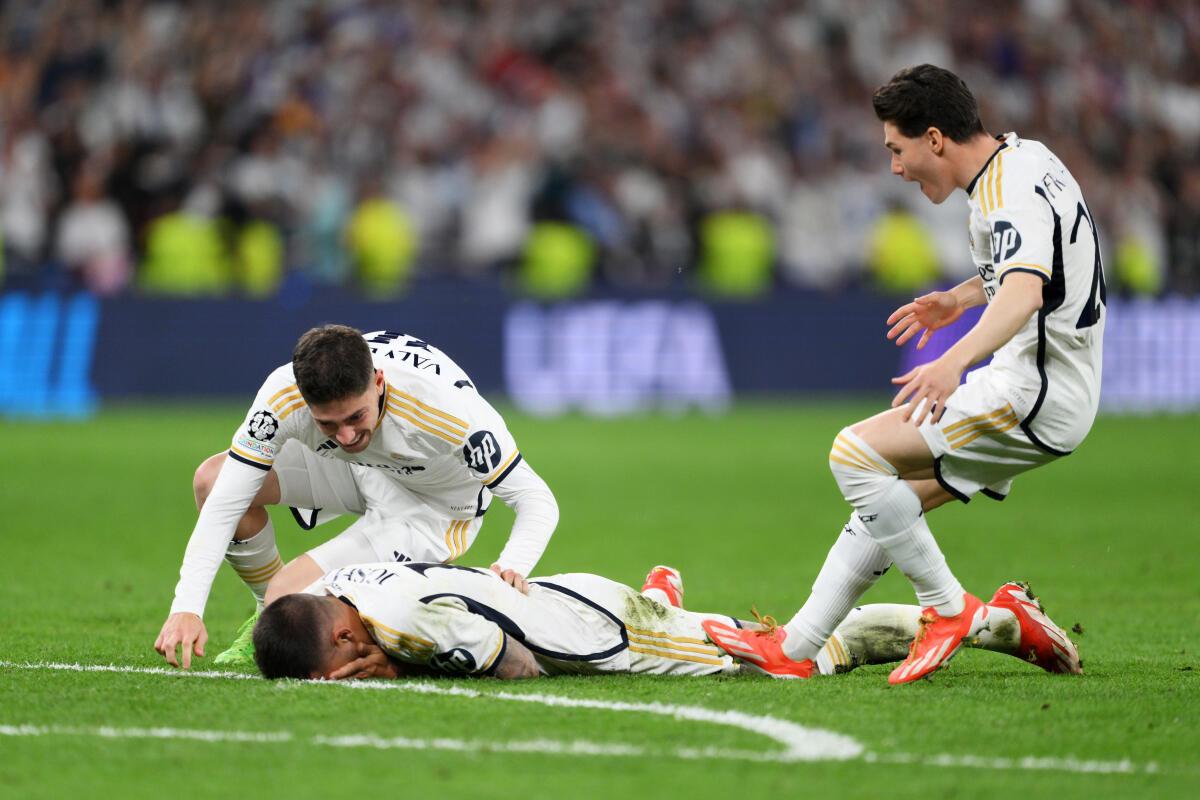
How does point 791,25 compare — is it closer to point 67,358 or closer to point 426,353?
point 67,358

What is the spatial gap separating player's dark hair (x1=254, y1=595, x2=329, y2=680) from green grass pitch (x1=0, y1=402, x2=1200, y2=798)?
132 mm

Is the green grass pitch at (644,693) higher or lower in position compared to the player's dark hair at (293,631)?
lower

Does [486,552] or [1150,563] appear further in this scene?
[486,552]

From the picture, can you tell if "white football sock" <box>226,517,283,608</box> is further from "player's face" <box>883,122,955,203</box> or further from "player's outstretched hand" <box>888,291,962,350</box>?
"player's face" <box>883,122,955,203</box>

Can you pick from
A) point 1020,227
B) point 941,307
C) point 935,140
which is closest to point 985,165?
point 935,140

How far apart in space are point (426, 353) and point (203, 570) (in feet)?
3.53

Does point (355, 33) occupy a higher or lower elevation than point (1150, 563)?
higher

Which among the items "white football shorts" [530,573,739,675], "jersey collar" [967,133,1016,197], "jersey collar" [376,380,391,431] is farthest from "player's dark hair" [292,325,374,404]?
"jersey collar" [967,133,1016,197]

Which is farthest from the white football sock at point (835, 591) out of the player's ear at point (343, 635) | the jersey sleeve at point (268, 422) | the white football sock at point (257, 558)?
the white football sock at point (257, 558)

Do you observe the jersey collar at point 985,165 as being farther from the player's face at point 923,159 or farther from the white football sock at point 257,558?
the white football sock at point 257,558

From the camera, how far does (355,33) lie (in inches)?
844

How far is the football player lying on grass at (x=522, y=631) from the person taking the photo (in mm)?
5461

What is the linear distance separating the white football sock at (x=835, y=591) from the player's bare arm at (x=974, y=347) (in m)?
0.67

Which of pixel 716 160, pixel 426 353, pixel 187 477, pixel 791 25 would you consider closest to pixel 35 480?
pixel 187 477
